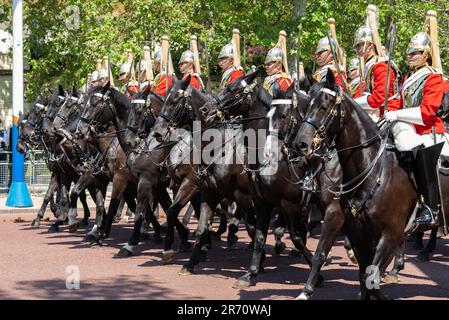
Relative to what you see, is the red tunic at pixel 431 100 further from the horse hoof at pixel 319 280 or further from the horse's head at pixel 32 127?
the horse's head at pixel 32 127

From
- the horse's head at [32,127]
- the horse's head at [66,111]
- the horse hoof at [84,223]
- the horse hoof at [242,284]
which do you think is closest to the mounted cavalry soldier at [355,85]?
the horse hoof at [242,284]

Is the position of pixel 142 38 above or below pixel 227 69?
above

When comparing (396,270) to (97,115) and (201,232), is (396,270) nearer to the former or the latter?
(201,232)

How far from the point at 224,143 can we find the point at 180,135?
1.26 metres

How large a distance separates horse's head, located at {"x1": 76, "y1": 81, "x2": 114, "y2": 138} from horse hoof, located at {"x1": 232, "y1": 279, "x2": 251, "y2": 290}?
4698mm

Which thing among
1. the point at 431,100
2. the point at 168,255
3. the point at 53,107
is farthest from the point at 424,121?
the point at 53,107

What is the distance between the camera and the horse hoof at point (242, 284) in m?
9.98

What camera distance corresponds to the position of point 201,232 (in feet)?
36.4

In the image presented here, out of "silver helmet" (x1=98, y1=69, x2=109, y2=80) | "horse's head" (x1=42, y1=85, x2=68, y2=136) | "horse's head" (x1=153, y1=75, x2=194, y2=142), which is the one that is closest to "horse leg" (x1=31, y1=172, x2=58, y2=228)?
"horse's head" (x1=42, y1=85, x2=68, y2=136)

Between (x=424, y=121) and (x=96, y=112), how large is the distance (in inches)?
255

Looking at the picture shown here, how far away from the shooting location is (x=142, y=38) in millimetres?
27203

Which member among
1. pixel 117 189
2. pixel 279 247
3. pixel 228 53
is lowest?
pixel 279 247
